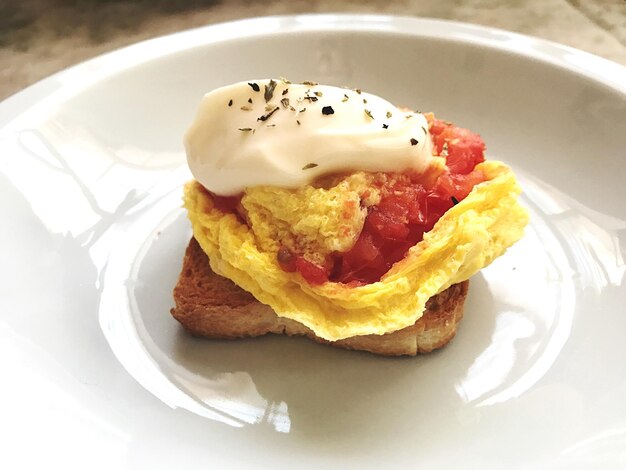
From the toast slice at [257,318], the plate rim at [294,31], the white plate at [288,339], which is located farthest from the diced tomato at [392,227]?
the plate rim at [294,31]

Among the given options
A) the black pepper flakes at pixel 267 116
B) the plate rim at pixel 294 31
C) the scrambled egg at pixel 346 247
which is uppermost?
the plate rim at pixel 294 31

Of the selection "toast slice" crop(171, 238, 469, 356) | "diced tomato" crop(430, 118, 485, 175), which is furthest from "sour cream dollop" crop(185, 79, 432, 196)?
"toast slice" crop(171, 238, 469, 356)

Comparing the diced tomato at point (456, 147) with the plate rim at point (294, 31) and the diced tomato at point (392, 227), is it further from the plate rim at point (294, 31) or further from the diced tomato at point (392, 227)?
the plate rim at point (294, 31)

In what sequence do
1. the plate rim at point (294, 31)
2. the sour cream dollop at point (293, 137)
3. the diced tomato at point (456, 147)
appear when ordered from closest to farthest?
the sour cream dollop at point (293, 137) < the diced tomato at point (456, 147) < the plate rim at point (294, 31)

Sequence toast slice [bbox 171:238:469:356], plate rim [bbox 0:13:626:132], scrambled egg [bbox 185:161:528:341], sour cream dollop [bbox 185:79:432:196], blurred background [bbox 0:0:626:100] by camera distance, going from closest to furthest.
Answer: scrambled egg [bbox 185:161:528:341] → sour cream dollop [bbox 185:79:432:196] → toast slice [bbox 171:238:469:356] → plate rim [bbox 0:13:626:132] → blurred background [bbox 0:0:626:100]

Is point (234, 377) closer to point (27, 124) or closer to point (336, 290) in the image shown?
point (336, 290)

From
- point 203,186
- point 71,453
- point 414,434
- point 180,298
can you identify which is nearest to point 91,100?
point 203,186

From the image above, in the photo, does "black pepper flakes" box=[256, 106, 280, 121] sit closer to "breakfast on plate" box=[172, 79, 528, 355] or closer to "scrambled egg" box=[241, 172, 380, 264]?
"breakfast on plate" box=[172, 79, 528, 355]
